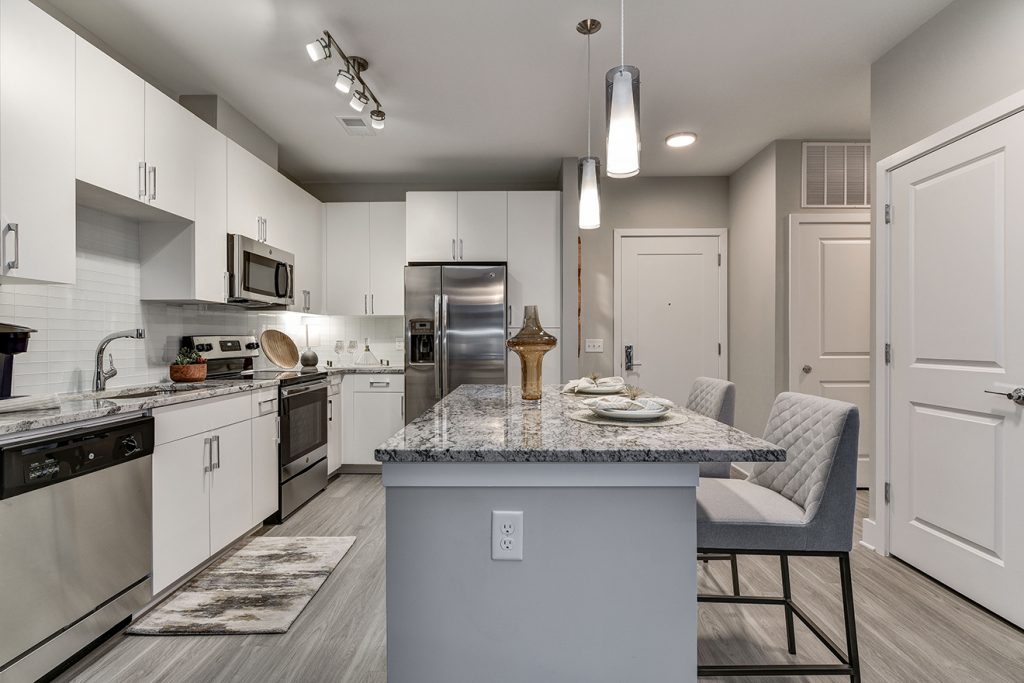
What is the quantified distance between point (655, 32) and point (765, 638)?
265 centimetres

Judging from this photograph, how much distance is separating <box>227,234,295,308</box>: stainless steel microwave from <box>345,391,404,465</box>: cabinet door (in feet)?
3.33

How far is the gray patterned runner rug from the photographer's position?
211cm

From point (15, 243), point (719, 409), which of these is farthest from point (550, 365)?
point (15, 243)

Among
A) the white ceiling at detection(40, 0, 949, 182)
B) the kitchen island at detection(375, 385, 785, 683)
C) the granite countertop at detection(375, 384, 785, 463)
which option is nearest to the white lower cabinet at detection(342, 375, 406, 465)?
the white ceiling at detection(40, 0, 949, 182)

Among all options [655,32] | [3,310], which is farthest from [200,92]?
[655,32]

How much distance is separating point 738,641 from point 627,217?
12.0ft

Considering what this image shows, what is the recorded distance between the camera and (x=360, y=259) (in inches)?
187

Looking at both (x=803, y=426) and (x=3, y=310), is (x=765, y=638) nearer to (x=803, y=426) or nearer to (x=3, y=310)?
(x=803, y=426)

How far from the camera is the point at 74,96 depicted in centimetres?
A: 208

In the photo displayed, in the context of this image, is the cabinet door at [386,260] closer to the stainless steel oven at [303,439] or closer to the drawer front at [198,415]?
the stainless steel oven at [303,439]

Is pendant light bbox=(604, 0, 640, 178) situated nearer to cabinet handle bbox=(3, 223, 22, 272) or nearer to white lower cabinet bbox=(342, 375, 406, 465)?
cabinet handle bbox=(3, 223, 22, 272)

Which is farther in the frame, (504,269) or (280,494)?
(504,269)

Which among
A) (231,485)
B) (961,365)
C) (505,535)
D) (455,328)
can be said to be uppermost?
(455,328)

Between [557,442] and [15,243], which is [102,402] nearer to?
[15,243]
